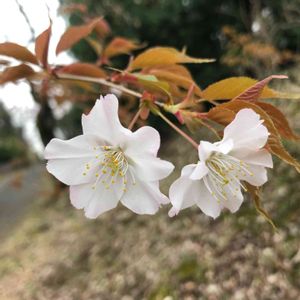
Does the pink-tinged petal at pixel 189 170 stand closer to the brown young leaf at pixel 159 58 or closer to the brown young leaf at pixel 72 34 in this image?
the brown young leaf at pixel 159 58

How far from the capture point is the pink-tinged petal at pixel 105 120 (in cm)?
51

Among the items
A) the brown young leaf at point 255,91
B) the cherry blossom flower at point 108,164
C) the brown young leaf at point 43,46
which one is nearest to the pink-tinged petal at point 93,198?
the cherry blossom flower at point 108,164

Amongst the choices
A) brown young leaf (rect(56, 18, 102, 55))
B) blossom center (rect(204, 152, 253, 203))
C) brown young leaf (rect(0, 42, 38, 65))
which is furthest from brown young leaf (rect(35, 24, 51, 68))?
blossom center (rect(204, 152, 253, 203))

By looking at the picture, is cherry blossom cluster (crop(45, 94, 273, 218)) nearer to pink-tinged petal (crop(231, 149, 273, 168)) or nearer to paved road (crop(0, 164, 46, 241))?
pink-tinged petal (crop(231, 149, 273, 168))

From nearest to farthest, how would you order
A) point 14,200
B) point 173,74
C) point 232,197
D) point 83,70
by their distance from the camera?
point 232,197 < point 173,74 < point 83,70 < point 14,200

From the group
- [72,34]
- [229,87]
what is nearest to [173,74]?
[229,87]

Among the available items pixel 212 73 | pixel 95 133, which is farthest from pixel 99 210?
pixel 212 73

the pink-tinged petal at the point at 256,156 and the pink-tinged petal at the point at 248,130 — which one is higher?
the pink-tinged petal at the point at 248,130

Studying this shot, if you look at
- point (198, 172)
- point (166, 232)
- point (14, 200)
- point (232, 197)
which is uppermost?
point (198, 172)

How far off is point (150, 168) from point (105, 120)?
0.08 m

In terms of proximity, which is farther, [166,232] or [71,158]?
[166,232]

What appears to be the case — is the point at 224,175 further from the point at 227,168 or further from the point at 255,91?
the point at 255,91

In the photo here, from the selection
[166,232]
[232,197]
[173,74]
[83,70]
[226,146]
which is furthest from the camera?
[166,232]

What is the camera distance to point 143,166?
0.52m
